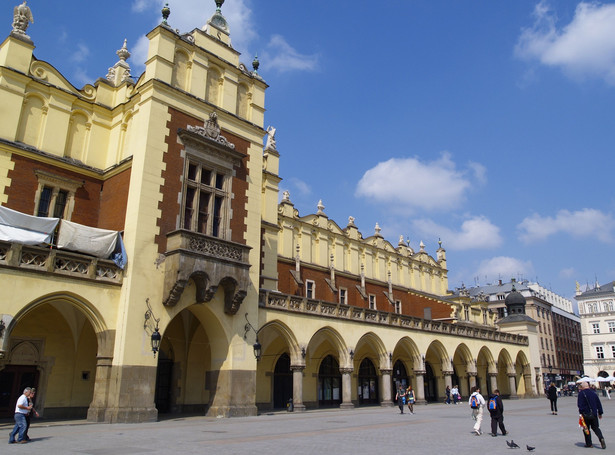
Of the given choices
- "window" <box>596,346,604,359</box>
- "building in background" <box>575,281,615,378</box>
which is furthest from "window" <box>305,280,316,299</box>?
"window" <box>596,346,604,359</box>

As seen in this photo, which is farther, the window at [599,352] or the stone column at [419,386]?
the window at [599,352]

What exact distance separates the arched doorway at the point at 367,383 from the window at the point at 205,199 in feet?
60.5

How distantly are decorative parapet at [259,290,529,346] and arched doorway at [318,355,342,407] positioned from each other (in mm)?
5058

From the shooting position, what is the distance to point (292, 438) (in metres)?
14.8

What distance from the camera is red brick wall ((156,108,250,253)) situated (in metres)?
22.6

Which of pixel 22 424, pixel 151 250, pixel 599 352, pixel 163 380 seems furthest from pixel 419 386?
pixel 599 352

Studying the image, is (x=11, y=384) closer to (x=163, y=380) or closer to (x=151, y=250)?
(x=163, y=380)

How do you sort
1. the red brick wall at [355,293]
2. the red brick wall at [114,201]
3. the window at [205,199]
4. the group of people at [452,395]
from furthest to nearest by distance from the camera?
1. the group of people at [452,395]
2. the red brick wall at [355,293]
3. the window at [205,199]
4. the red brick wall at [114,201]

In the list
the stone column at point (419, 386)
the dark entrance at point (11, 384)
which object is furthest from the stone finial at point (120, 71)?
the stone column at point (419, 386)

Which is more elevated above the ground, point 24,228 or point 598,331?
point 598,331

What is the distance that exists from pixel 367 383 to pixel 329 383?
4235 millimetres

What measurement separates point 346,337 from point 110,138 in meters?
16.9

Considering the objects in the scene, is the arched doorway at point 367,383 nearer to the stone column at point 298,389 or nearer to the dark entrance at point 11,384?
the stone column at point 298,389

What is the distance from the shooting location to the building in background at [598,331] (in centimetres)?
8050
